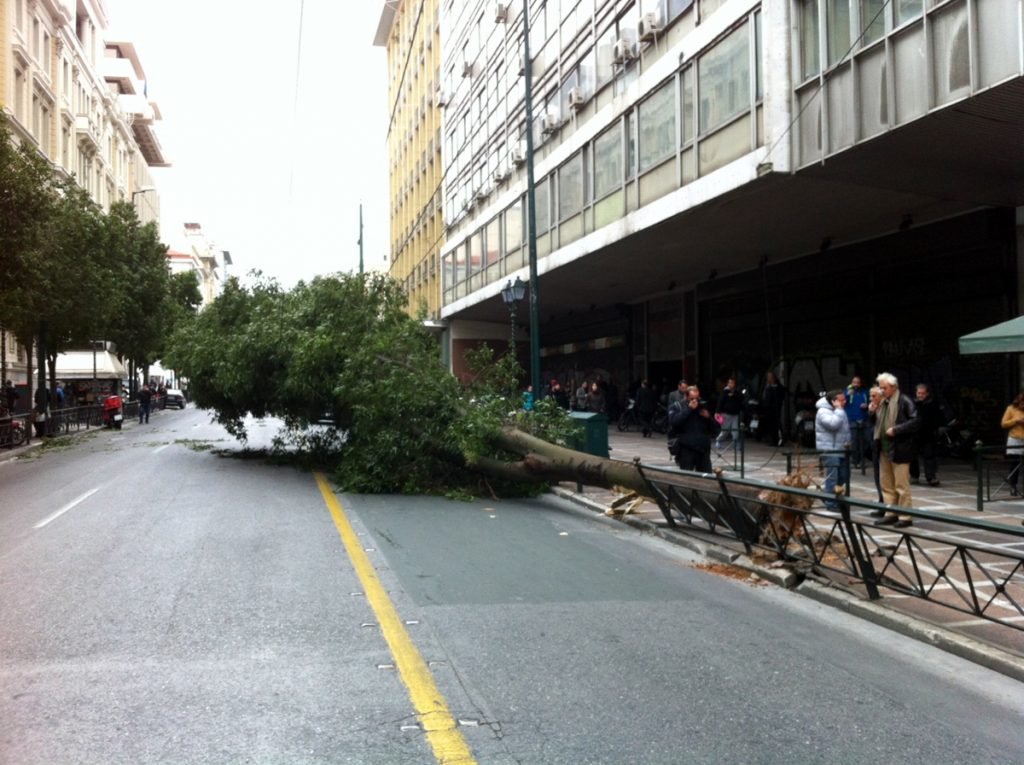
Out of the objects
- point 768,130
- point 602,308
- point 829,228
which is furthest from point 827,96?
point 602,308

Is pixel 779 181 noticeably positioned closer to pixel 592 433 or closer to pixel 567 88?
pixel 592 433

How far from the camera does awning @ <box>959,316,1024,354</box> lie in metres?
10.2

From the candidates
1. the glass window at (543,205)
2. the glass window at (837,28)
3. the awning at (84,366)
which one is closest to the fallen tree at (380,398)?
the glass window at (837,28)

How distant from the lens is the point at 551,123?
25.9 metres

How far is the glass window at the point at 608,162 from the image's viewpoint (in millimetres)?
21300

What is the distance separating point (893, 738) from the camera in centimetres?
433

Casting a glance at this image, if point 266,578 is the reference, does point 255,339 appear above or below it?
above

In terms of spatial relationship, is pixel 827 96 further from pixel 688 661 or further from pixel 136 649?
pixel 136 649

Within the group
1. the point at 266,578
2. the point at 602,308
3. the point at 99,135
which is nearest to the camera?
the point at 266,578

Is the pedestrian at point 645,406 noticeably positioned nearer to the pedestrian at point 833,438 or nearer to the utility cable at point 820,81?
the utility cable at point 820,81

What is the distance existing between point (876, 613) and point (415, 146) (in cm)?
5067

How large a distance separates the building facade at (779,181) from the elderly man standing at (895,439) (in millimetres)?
3987

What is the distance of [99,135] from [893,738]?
Result: 6381cm

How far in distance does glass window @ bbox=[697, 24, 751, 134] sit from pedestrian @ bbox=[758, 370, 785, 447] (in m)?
7.31
